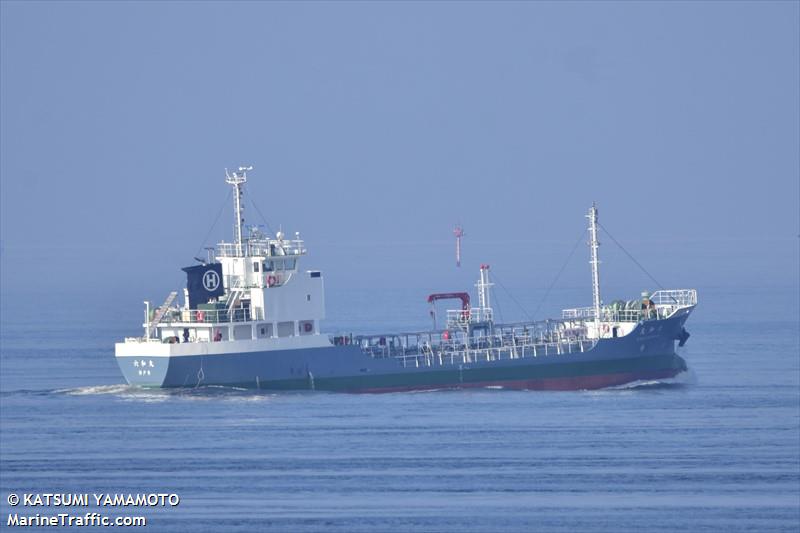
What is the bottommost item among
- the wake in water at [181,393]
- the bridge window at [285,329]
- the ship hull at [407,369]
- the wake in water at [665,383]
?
the wake in water at [665,383]

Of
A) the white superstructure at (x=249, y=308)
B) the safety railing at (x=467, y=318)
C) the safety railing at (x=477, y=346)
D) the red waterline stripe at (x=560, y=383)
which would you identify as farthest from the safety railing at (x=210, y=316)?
the safety railing at (x=467, y=318)

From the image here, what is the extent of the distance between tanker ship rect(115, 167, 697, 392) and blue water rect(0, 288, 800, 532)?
2.91 ft

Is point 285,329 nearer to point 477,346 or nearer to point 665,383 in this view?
point 477,346

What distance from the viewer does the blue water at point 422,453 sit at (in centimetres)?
3991

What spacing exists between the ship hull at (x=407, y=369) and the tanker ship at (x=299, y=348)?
4 cm

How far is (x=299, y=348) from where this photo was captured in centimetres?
5869

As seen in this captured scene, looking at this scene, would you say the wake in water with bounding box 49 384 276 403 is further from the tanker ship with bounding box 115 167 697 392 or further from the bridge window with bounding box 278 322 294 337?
the bridge window with bounding box 278 322 294 337

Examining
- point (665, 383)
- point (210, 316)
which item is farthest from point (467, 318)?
point (210, 316)

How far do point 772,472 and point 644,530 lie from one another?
303 inches

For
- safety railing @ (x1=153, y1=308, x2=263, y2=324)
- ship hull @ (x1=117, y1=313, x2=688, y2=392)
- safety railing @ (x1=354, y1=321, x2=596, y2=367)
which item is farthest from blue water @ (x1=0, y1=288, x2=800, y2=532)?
safety railing @ (x1=153, y1=308, x2=263, y2=324)

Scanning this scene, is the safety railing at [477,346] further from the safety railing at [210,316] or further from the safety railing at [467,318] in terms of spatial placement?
the safety railing at [210,316]

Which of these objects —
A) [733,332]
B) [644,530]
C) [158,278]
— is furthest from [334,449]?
[158,278]

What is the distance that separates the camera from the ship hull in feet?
189

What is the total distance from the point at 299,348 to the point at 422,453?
12419mm
